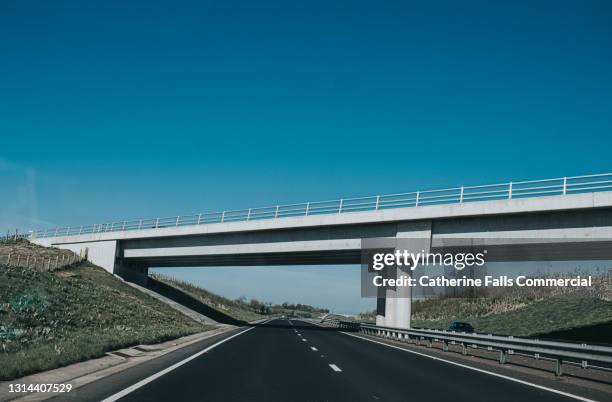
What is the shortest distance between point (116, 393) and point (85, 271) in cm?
4520

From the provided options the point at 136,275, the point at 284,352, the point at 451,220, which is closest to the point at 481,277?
the point at 451,220

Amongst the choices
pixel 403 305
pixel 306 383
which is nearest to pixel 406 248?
pixel 403 305

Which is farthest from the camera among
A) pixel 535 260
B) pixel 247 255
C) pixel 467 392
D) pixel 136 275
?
pixel 136 275

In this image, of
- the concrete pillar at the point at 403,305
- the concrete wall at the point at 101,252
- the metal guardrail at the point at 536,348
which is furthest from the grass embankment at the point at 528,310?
the concrete wall at the point at 101,252

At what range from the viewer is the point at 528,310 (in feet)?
151

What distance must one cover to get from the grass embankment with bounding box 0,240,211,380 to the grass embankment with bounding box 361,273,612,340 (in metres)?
25.5

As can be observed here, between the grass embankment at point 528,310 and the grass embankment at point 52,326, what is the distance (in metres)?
25.5

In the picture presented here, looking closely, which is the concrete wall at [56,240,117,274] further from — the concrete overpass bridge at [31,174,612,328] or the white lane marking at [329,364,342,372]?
the white lane marking at [329,364,342,372]

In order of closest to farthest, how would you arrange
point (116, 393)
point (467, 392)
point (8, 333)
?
point (116, 393) < point (467, 392) < point (8, 333)

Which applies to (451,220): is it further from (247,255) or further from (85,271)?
(85,271)

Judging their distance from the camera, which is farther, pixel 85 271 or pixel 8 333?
pixel 85 271

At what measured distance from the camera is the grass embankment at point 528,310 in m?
38.4

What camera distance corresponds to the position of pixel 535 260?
3634 centimetres

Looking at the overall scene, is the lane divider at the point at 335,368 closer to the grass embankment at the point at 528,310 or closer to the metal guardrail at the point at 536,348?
the metal guardrail at the point at 536,348
